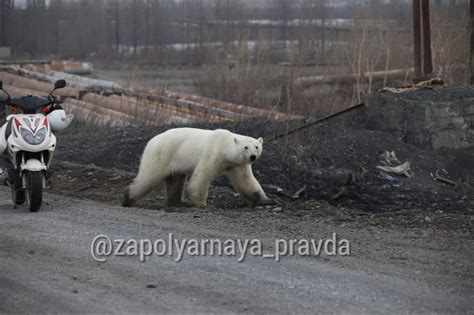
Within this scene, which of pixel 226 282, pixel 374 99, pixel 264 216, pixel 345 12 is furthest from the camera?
pixel 345 12

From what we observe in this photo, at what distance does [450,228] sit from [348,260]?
227cm

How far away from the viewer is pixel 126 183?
13797 mm

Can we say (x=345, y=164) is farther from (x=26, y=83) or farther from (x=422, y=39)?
(x=26, y=83)

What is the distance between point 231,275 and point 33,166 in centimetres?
405

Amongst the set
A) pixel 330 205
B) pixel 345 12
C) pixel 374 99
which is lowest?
pixel 330 205

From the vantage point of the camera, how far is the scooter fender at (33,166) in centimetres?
1072

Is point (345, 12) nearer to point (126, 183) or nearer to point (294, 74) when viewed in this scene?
point (294, 74)

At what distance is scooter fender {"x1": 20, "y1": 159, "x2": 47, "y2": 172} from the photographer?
422 inches

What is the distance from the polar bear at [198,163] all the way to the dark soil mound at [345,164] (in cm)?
118

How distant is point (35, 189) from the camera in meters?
10.7

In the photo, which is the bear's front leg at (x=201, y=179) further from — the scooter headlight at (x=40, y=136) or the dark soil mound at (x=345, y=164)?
the scooter headlight at (x=40, y=136)

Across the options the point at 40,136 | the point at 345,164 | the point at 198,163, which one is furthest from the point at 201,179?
the point at 345,164

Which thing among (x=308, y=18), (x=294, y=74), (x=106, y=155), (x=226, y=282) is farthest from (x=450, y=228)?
(x=308, y=18)

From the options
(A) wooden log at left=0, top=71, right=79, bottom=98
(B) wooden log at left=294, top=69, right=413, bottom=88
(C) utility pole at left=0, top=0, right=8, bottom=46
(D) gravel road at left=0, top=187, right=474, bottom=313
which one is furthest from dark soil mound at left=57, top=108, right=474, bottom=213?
(C) utility pole at left=0, top=0, right=8, bottom=46
